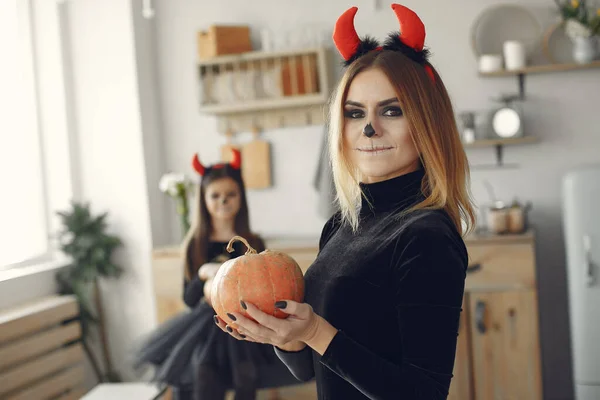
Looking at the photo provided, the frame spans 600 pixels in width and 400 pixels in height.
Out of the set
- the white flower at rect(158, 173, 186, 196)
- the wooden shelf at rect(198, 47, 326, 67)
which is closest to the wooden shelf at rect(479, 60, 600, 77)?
the wooden shelf at rect(198, 47, 326, 67)

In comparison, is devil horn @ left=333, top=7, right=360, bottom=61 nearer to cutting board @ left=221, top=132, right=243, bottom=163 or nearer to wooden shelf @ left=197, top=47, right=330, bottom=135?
wooden shelf @ left=197, top=47, right=330, bottom=135

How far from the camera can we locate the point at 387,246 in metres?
1.13

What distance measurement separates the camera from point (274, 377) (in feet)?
9.93

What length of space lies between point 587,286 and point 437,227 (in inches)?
99.1

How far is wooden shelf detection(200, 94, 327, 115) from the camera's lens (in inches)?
155

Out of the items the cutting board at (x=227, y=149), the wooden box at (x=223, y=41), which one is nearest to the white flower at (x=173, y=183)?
the cutting board at (x=227, y=149)

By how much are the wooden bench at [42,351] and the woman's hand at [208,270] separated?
101 cm

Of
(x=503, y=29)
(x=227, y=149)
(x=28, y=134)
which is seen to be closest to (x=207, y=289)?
(x=227, y=149)

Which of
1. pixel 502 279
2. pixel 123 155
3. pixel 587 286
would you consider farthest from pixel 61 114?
pixel 587 286

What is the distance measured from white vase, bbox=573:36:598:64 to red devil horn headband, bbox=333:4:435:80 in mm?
2609

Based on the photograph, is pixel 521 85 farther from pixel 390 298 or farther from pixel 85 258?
pixel 390 298

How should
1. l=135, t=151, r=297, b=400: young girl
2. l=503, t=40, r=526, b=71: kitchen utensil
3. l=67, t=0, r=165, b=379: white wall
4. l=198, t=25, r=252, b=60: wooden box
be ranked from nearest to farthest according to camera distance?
l=135, t=151, r=297, b=400: young girl
l=503, t=40, r=526, b=71: kitchen utensil
l=198, t=25, r=252, b=60: wooden box
l=67, t=0, r=165, b=379: white wall

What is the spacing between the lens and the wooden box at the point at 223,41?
13.3ft

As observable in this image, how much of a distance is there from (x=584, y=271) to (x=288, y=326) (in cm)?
266
